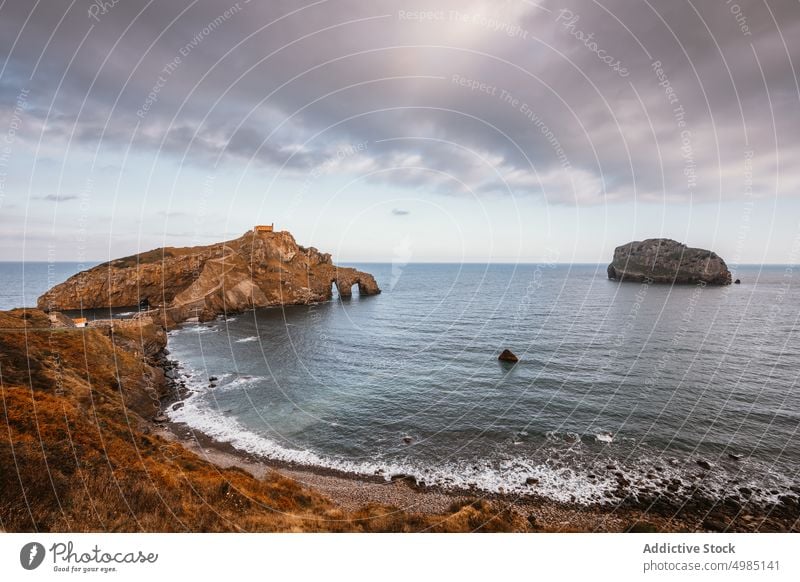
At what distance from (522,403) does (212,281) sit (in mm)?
81028

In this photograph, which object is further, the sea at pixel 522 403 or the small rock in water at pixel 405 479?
the sea at pixel 522 403

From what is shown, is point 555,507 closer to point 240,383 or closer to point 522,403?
point 522,403

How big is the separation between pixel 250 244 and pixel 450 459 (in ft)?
322

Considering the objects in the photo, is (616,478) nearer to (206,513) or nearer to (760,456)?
(760,456)

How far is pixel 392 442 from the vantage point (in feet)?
95.5

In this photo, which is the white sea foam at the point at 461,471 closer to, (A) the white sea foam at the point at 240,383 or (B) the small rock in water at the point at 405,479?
(B) the small rock in water at the point at 405,479

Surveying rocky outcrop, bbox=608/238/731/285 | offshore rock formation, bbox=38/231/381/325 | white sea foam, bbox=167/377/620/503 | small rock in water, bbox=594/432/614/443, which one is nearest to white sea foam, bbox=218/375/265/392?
white sea foam, bbox=167/377/620/503

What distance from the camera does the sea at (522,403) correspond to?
81.6ft

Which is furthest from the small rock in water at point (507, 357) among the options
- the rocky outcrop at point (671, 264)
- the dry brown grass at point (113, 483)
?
the rocky outcrop at point (671, 264)

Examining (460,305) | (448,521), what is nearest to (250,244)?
(460,305)

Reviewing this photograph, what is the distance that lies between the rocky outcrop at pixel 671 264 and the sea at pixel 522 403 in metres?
101

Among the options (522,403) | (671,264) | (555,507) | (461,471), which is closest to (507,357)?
(522,403)

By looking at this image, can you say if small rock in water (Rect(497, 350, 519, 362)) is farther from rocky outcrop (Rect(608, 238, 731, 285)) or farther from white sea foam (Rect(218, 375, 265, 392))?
rocky outcrop (Rect(608, 238, 731, 285))

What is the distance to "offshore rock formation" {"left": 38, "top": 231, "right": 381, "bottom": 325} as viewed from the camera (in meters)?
87.8
